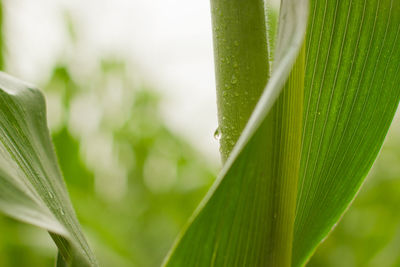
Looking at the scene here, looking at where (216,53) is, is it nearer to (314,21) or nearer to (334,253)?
(314,21)

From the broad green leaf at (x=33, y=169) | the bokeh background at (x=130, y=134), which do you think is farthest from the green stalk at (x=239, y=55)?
the bokeh background at (x=130, y=134)

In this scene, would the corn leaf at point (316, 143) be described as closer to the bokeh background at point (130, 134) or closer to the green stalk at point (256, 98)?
the green stalk at point (256, 98)

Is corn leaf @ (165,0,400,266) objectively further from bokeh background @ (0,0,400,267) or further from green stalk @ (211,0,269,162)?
bokeh background @ (0,0,400,267)

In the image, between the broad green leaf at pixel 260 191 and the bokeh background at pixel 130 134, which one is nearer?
the broad green leaf at pixel 260 191

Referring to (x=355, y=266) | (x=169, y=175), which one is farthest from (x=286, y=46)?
(x=169, y=175)

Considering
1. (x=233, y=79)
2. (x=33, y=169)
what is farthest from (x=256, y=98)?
(x=33, y=169)

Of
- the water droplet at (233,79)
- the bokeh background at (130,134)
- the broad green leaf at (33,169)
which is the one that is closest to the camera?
the broad green leaf at (33,169)

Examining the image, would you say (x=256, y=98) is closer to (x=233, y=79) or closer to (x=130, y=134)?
(x=233, y=79)
